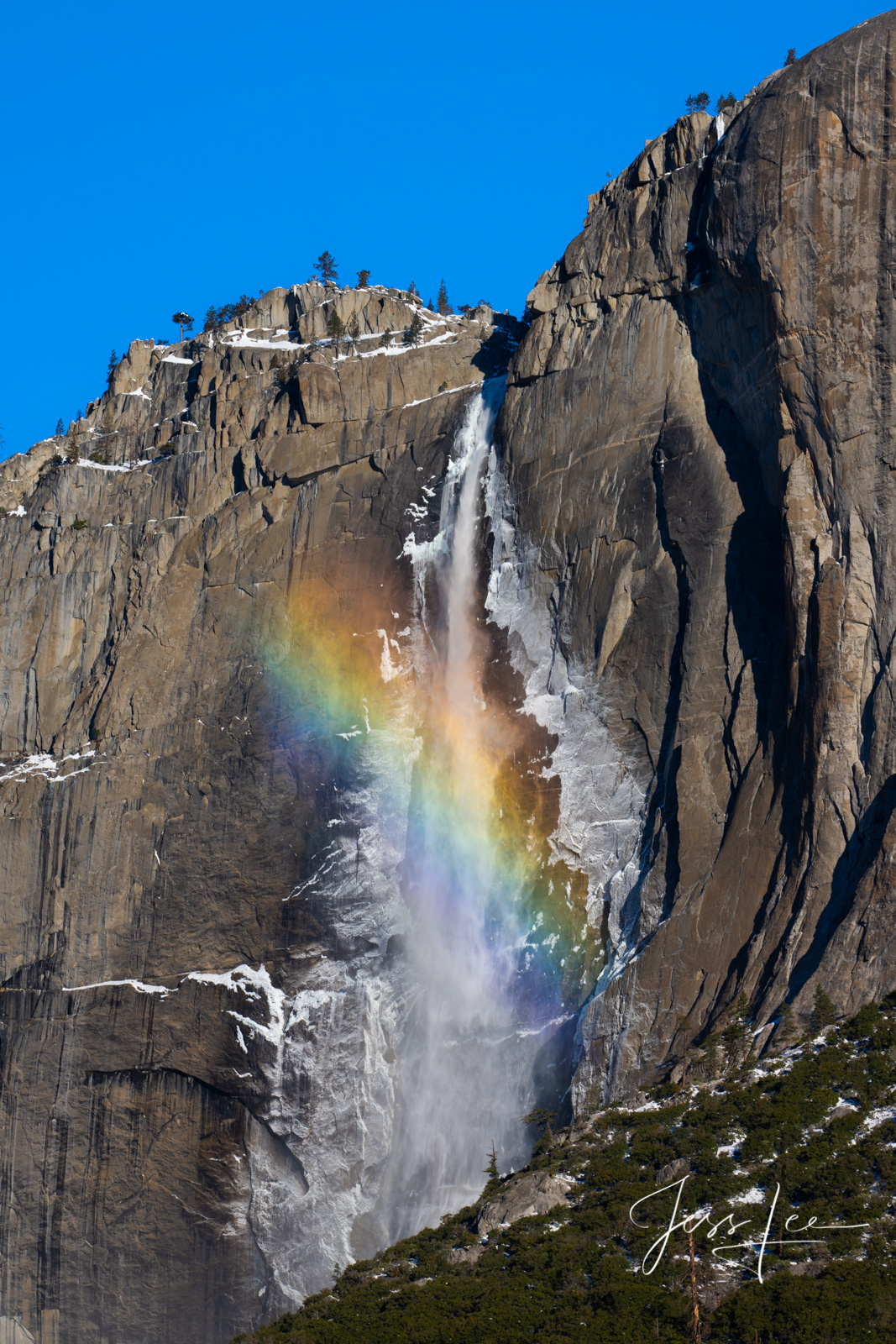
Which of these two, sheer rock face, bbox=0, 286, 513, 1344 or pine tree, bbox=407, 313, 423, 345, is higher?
pine tree, bbox=407, 313, 423, 345

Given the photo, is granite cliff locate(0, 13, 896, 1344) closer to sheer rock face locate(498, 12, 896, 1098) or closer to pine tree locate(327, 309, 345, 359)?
sheer rock face locate(498, 12, 896, 1098)

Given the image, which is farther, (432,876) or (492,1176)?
(432,876)

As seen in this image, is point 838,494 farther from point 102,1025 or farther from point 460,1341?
point 102,1025

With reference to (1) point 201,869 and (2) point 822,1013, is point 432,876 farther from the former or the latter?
(2) point 822,1013

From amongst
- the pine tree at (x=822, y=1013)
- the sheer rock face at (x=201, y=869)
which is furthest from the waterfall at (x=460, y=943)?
the pine tree at (x=822, y=1013)

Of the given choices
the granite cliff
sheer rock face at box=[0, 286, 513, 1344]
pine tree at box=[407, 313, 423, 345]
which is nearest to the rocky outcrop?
the granite cliff

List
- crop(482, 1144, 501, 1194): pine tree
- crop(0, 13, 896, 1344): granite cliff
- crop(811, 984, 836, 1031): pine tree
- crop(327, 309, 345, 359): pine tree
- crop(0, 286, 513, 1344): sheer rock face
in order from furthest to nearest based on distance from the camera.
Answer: crop(327, 309, 345, 359): pine tree < crop(0, 286, 513, 1344): sheer rock face < crop(0, 13, 896, 1344): granite cliff < crop(482, 1144, 501, 1194): pine tree < crop(811, 984, 836, 1031): pine tree

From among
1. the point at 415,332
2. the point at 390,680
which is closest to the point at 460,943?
the point at 390,680

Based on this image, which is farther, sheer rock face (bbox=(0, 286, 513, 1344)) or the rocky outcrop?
sheer rock face (bbox=(0, 286, 513, 1344))
